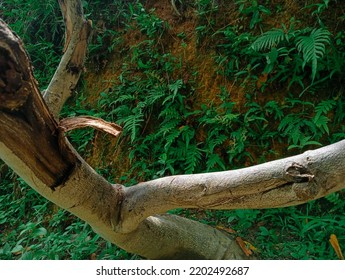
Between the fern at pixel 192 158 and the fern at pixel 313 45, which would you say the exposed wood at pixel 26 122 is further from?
the fern at pixel 313 45

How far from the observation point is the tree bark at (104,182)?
1.17 metres

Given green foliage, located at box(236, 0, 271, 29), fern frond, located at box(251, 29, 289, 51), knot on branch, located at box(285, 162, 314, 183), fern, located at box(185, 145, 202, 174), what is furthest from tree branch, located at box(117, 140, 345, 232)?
green foliage, located at box(236, 0, 271, 29)

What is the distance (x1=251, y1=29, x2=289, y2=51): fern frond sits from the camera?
2.65 metres

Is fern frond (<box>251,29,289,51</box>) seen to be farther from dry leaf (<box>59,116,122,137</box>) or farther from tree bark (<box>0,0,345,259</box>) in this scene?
dry leaf (<box>59,116,122,137</box>)

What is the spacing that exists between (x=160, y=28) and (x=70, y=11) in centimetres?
150

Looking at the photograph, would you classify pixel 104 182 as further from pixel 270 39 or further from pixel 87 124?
pixel 270 39

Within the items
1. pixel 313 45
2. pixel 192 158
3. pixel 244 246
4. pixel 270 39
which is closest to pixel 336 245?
pixel 244 246

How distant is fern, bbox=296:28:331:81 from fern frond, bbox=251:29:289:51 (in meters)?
0.12

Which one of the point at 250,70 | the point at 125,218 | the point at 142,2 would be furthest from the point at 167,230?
the point at 142,2

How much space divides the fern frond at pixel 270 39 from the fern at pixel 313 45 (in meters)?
0.12

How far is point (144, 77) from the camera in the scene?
3.23 m

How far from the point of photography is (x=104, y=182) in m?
1.62

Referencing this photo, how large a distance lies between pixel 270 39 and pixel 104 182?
171 cm

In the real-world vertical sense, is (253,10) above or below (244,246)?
above
